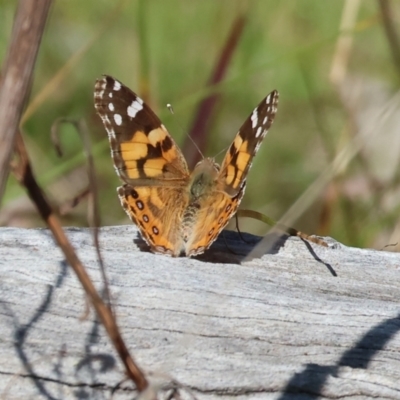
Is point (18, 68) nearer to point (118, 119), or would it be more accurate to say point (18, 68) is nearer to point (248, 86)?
point (118, 119)

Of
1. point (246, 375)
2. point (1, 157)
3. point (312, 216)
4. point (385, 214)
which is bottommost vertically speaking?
point (312, 216)

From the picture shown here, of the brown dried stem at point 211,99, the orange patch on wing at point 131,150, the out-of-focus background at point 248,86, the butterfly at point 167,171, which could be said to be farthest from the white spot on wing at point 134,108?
the out-of-focus background at point 248,86

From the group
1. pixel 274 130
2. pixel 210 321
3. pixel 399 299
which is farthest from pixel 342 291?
pixel 274 130

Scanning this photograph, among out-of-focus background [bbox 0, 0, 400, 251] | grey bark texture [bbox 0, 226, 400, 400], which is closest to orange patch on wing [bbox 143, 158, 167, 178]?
grey bark texture [bbox 0, 226, 400, 400]

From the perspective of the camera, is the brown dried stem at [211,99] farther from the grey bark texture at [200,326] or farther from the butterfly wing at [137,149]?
the grey bark texture at [200,326]

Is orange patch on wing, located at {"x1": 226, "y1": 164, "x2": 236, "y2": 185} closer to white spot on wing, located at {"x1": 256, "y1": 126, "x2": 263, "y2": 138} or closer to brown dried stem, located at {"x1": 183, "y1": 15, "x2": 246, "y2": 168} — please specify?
white spot on wing, located at {"x1": 256, "y1": 126, "x2": 263, "y2": 138}

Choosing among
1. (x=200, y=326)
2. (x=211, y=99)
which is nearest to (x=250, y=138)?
(x=211, y=99)

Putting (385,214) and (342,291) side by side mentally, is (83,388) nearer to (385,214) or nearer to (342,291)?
(342,291)
